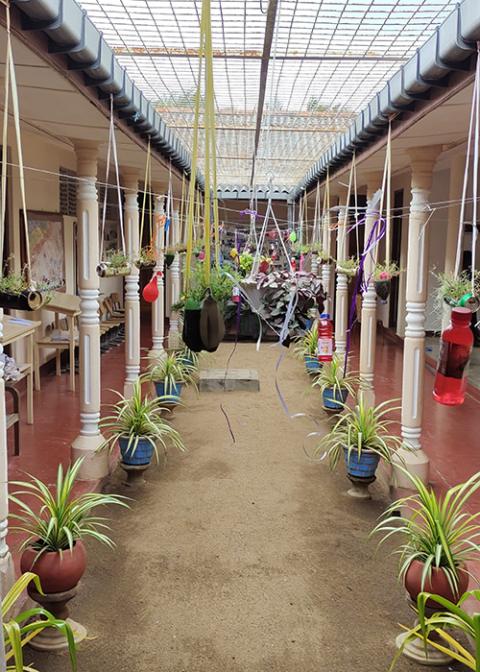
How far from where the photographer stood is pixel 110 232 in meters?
13.7

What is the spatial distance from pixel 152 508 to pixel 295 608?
157 centimetres

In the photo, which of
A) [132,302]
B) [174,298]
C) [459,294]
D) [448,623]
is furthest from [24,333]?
[174,298]

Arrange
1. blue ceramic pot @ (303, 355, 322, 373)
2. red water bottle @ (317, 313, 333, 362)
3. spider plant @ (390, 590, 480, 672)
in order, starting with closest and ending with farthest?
spider plant @ (390, 590, 480, 672), red water bottle @ (317, 313, 333, 362), blue ceramic pot @ (303, 355, 322, 373)

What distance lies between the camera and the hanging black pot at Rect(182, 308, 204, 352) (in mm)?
3004

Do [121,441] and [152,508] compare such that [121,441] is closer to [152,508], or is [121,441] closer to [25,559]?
[152,508]

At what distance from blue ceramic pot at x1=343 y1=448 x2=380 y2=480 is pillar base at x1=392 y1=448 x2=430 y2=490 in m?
0.15

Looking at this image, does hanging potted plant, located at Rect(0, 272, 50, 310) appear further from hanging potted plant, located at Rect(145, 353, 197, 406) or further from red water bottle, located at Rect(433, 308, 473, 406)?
hanging potted plant, located at Rect(145, 353, 197, 406)

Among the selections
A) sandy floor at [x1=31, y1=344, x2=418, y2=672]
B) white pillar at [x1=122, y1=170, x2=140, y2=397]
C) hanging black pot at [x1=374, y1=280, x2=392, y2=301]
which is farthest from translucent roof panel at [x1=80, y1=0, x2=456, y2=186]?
sandy floor at [x1=31, y1=344, x2=418, y2=672]

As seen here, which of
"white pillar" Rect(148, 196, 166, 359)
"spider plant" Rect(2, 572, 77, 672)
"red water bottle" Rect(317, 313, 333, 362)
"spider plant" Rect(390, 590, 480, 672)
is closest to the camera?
"spider plant" Rect(2, 572, 77, 672)

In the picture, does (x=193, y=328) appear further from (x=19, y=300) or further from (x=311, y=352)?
(x=311, y=352)

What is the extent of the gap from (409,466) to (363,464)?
0.33 metres

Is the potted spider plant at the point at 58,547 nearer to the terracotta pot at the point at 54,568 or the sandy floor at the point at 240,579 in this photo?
the terracotta pot at the point at 54,568

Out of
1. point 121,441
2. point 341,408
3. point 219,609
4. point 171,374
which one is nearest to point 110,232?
point 171,374

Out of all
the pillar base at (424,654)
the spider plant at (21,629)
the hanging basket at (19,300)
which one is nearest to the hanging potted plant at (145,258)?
the hanging basket at (19,300)
